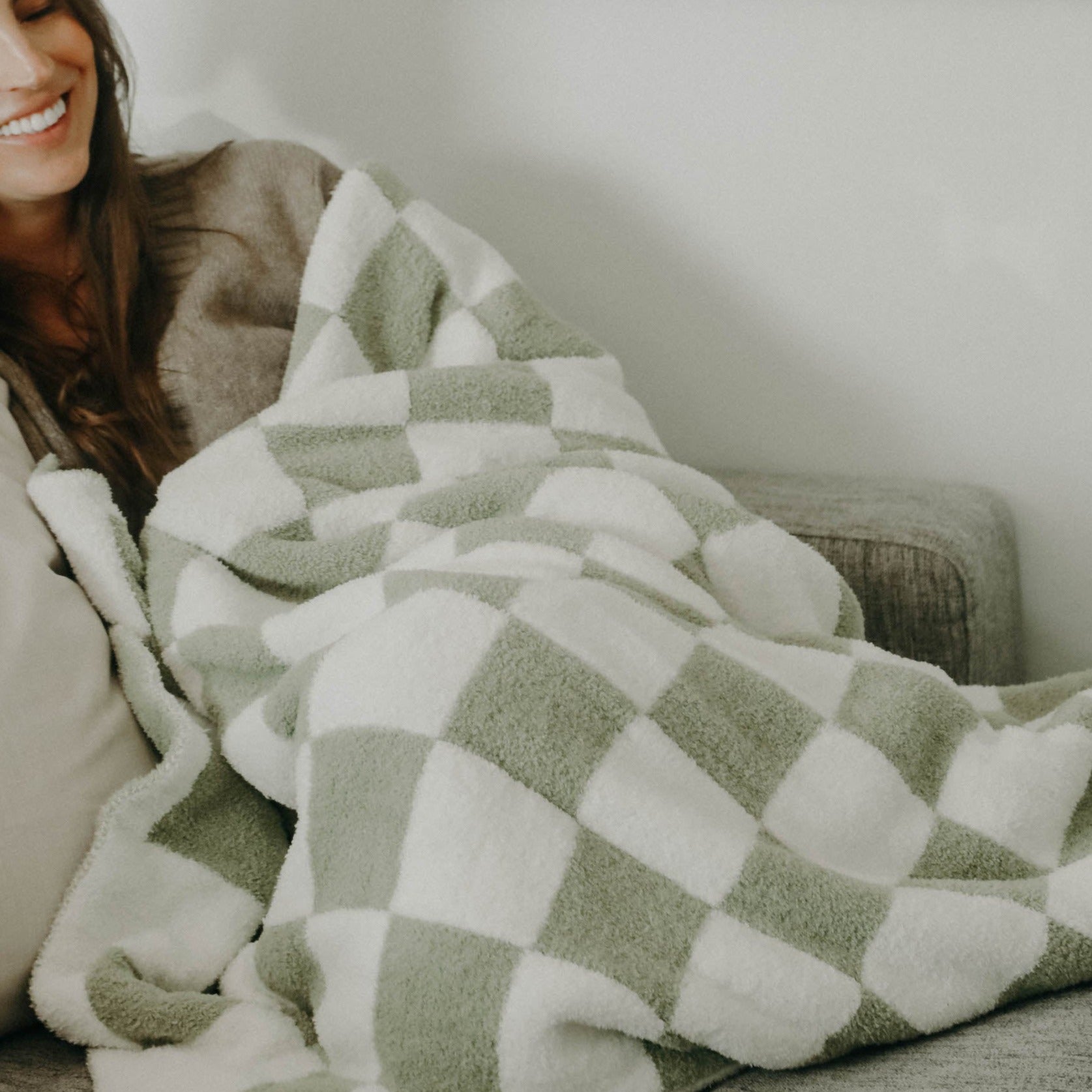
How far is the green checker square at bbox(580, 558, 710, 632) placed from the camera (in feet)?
2.57

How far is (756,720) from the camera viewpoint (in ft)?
2.38

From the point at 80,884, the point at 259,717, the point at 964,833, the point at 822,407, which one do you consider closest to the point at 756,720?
the point at 964,833

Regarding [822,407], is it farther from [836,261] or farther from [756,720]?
[756,720]

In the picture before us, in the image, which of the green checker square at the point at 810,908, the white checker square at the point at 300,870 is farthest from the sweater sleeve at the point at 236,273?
the green checker square at the point at 810,908

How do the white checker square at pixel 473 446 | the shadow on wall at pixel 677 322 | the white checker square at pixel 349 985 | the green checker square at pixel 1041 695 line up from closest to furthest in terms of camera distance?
1. the white checker square at pixel 349 985
2. the green checker square at pixel 1041 695
3. the white checker square at pixel 473 446
4. the shadow on wall at pixel 677 322

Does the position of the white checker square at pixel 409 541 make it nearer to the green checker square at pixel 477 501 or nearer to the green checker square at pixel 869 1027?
the green checker square at pixel 477 501

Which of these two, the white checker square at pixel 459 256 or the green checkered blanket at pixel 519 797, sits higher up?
the white checker square at pixel 459 256

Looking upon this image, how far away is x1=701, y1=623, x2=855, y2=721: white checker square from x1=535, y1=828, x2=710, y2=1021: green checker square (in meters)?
0.17

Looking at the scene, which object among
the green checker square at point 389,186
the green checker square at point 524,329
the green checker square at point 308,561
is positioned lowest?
the green checker square at point 308,561

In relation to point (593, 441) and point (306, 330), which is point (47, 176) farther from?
point (593, 441)

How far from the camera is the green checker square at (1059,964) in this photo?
1.99 feet

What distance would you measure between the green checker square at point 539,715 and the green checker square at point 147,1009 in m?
0.23

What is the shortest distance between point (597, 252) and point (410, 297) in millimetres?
294

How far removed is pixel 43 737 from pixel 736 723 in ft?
1.49
